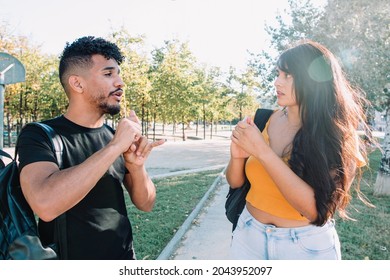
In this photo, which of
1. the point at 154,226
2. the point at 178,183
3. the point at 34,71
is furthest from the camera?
the point at 34,71

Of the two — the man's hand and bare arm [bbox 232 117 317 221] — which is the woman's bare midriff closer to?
bare arm [bbox 232 117 317 221]

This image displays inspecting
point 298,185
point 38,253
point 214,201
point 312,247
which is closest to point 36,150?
point 38,253

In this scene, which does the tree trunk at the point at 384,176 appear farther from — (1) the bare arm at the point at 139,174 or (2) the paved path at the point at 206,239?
(1) the bare arm at the point at 139,174

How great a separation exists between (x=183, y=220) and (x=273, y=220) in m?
3.58

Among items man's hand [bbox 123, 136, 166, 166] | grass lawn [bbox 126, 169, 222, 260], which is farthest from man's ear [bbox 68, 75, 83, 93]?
grass lawn [bbox 126, 169, 222, 260]

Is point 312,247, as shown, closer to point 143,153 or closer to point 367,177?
point 143,153

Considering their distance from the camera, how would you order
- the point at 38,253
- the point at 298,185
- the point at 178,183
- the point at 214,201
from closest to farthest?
the point at 38,253
the point at 298,185
the point at 214,201
the point at 178,183

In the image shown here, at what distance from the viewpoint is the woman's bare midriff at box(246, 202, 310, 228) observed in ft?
5.84

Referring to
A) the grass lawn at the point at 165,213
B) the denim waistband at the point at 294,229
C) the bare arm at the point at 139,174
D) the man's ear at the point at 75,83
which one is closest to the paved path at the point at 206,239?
the grass lawn at the point at 165,213

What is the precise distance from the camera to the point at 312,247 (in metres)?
1.73

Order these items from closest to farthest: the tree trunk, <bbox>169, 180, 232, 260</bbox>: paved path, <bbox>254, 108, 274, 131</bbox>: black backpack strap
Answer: <bbox>254, 108, 274, 131</bbox>: black backpack strap, <bbox>169, 180, 232, 260</bbox>: paved path, the tree trunk

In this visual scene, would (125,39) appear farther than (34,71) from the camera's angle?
No

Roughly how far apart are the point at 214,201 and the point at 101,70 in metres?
5.23

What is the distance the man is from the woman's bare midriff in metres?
0.61
